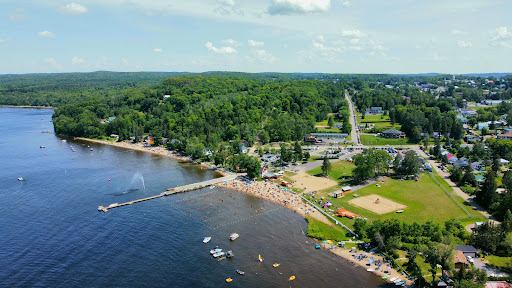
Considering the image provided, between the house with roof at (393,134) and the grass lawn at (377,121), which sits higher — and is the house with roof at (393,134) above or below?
below

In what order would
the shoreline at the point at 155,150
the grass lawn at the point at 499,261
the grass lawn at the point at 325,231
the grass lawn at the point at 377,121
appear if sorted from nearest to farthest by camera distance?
the grass lawn at the point at 499,261, the grass lawn at the point at 325,231, the shoreline at the point at 155,150, the grass lawn at the point at 377,121

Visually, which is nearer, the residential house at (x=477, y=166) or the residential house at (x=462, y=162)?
the residential house at (x=477, y=166)

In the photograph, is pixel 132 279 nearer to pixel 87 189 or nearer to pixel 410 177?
pixel 87 189

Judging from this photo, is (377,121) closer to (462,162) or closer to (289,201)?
(462,162)

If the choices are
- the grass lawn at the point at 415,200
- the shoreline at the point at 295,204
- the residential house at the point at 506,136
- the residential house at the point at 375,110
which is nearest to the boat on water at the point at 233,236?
the shoreline at the point at 295,204

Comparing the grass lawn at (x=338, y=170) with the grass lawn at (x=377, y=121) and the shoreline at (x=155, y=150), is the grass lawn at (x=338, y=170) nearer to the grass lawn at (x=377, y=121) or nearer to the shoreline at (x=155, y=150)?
the shoreline at (x=155, y=150)

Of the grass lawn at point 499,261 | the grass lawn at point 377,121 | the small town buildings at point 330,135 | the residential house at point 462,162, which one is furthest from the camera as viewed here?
the grass lawn at point 377,121

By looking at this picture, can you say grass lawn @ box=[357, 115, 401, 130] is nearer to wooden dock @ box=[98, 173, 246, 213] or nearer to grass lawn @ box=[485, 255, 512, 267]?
wooden dock @ box=[98, 173, 246, 213]

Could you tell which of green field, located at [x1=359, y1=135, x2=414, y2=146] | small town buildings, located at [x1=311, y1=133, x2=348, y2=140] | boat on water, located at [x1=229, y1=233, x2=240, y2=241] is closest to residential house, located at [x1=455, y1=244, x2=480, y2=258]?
boat on water, located at [x1=229, y1=233, x2=240, y2=241]

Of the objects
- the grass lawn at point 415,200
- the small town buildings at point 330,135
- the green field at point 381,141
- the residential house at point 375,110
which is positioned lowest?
the grass lawn at point 415,200
